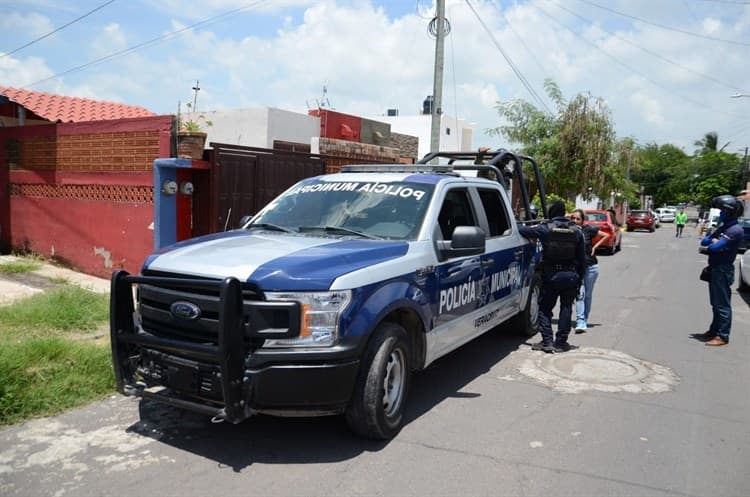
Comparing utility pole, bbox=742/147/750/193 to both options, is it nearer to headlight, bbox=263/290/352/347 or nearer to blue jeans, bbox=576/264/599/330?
blue jeans, bbox=576/264/599/330

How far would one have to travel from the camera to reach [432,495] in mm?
3666

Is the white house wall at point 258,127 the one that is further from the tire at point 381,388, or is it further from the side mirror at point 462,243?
the tire at point 381,388

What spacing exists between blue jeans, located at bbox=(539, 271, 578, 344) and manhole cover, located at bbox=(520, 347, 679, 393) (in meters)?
0.25

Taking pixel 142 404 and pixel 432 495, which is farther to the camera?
pixel 142 404

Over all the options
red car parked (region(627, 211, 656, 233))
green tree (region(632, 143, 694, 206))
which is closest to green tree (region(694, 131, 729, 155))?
green tree (region(632, 143, 694, 206))

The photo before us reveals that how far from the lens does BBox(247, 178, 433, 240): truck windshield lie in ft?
16.7

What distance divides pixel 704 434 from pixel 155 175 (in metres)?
7.19

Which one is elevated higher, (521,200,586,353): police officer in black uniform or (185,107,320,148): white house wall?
(185,107,320,148): white house wall

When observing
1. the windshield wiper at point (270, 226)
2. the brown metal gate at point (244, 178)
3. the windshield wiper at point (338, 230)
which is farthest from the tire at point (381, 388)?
the brown metal gate at point (244, 178)

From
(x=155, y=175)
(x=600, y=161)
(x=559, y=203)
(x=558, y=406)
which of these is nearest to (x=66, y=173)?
(x=155, y=175)

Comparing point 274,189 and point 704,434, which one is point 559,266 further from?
point 274,189

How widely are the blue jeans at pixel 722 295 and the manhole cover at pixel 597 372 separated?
1619 mm

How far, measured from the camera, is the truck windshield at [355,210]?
5.08 metres

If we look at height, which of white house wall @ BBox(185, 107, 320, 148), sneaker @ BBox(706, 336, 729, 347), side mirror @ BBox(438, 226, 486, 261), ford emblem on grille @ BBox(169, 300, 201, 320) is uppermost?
white house wall @ BBox(185, 107, 320, 148)
